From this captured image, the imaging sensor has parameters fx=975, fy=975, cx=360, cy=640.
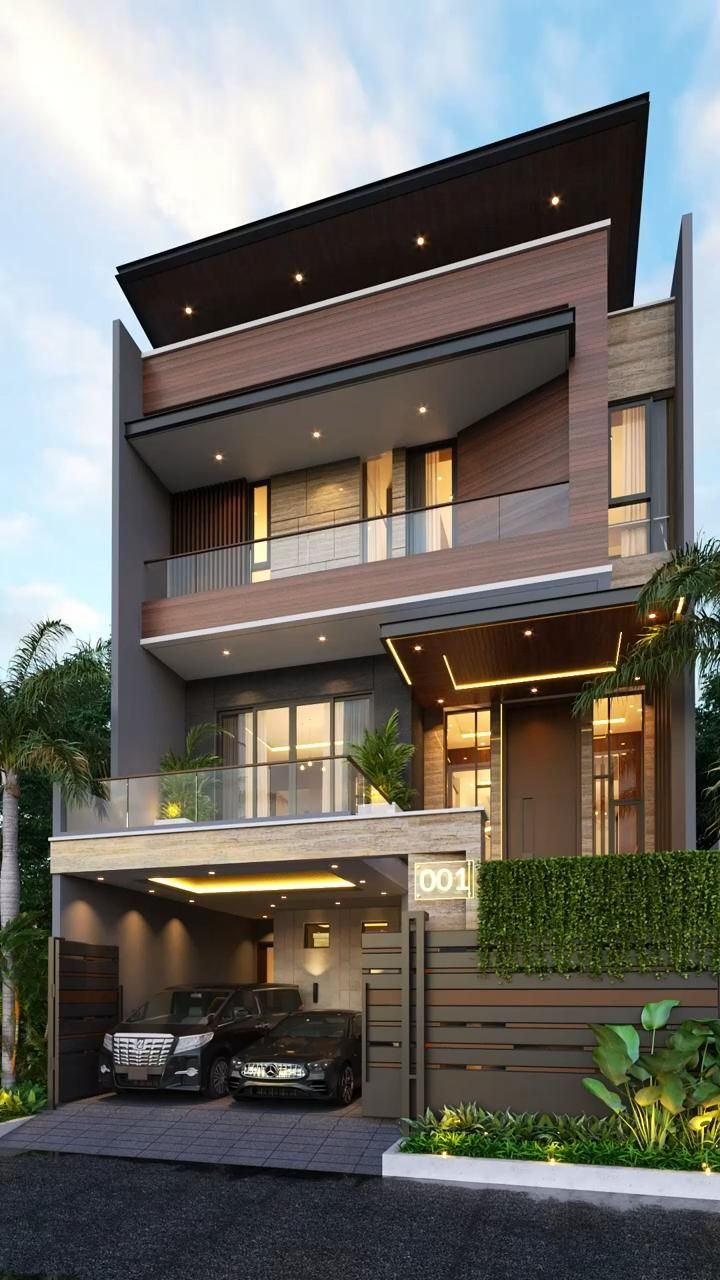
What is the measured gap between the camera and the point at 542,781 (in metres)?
16.4

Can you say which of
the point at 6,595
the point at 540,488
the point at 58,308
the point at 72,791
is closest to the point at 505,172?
the point at 540,488

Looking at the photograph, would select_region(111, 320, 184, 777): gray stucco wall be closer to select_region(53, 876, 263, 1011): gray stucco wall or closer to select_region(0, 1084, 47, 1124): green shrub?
select_region(53, 876, 263, 1011): gray stucco wall

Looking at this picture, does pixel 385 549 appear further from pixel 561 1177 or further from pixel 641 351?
pixel 561 1177

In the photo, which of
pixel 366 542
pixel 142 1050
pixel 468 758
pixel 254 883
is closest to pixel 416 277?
pixel 366 542

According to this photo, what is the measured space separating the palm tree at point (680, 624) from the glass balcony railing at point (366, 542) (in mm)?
2436

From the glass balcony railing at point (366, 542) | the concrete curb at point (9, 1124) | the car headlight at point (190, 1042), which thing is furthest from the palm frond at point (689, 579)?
the concrete curb at point (9, 1124)

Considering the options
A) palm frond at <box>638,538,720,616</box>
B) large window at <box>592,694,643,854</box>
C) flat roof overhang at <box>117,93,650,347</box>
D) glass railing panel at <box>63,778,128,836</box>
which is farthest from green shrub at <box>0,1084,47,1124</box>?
flat roof overhang at <box>117,93,650,347</box>

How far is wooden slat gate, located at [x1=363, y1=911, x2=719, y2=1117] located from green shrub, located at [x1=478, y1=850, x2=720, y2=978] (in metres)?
0.17

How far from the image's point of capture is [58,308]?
75.9 meters

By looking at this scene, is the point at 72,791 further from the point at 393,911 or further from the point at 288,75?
the point at 288,75

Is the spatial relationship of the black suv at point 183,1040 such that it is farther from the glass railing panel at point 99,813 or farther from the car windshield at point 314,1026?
the glass railing panel at point 99,813

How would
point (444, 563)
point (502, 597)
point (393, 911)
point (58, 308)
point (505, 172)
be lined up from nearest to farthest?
point (502, 597), point (444, 563), point (505, 172), point (393, 911), point (58, 308)

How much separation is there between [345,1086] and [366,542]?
8.22 m

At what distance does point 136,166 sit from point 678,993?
59.5ft
